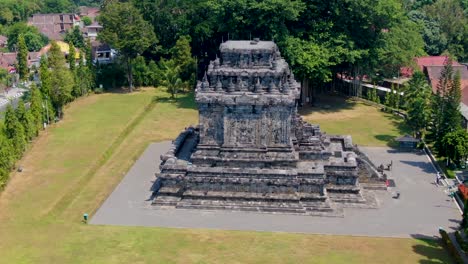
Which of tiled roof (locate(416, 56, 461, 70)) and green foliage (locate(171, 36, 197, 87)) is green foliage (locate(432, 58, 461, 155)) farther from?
green foliage (locate(171, 36, 197, 87))

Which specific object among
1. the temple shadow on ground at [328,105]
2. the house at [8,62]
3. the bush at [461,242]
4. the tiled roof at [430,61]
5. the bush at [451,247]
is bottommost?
the bush at [451,247]

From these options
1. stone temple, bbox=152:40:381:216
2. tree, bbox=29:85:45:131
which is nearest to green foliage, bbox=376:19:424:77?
stone temple, bbox=152:40:381:216

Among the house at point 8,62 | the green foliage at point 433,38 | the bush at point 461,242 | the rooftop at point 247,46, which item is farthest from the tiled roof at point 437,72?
the house at point 8,62

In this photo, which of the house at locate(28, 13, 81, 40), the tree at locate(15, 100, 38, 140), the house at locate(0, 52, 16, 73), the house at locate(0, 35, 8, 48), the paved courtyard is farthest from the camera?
the house at locate(28, 13, 81, 40)

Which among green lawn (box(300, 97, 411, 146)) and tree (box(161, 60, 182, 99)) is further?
tree (box(161, 60, 182, 99))

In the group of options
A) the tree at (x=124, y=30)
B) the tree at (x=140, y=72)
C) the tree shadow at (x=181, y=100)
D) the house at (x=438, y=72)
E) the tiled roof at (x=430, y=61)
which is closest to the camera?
the house at (x=438, y=72)

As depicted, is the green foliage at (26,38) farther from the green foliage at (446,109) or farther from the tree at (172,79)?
the green foliage at (446,109)

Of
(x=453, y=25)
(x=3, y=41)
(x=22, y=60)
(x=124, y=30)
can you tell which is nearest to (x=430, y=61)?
(x=453, y=25)

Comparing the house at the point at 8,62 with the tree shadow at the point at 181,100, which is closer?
the tree shadow at the point at 181,100
